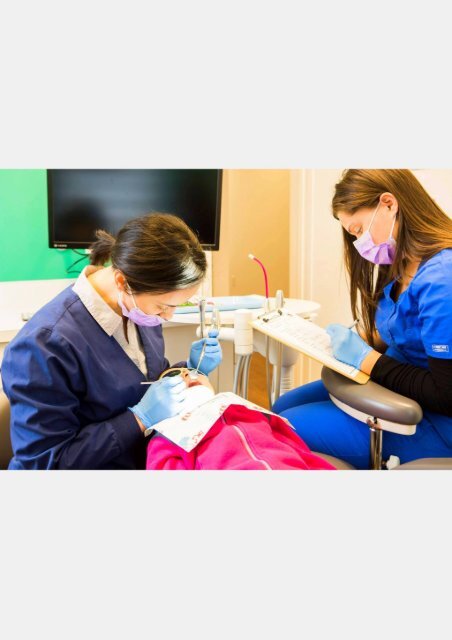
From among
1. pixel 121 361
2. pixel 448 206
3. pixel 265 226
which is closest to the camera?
pixel 121 361

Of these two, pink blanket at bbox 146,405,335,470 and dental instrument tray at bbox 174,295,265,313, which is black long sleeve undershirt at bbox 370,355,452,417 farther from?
dental instrument tray at bbox 174,295,265,313

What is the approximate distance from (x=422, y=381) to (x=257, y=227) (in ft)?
11.3

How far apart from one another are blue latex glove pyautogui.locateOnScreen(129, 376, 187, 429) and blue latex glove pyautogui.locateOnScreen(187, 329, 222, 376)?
294 millimetres

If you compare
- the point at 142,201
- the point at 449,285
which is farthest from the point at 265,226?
the point at 449,285

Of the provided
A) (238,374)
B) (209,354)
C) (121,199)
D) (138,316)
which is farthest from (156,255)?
(121,199)

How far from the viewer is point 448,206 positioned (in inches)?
71.9

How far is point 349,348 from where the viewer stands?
1254 millimetres

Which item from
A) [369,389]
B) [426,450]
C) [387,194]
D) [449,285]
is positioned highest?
[387,194]

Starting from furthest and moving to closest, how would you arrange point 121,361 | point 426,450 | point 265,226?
point 265,226 → point 426,450 → point 121,361

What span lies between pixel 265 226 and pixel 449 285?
3444 millimetres

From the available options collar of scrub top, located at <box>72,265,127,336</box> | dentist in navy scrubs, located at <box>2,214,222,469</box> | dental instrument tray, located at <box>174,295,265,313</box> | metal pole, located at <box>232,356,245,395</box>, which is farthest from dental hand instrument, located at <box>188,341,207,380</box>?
dental instrument tray, located at <box>174,295,265,313</box>

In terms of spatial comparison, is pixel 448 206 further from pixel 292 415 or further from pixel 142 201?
pixel 142 201

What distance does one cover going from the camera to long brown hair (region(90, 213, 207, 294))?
3.10 ft

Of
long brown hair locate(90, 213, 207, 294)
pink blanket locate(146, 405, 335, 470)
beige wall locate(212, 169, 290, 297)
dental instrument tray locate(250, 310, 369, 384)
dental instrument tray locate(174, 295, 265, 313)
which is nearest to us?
pink blanket locate(146, 405, 335, 470)
